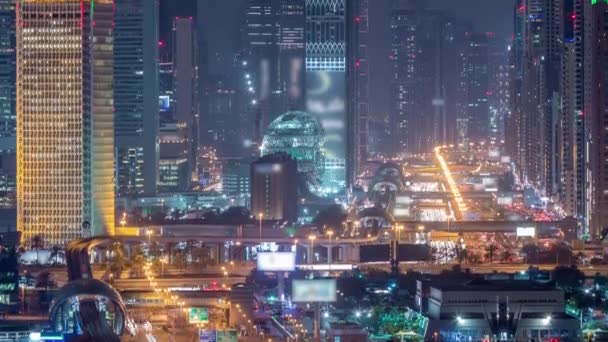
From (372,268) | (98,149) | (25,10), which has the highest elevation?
(25,10)

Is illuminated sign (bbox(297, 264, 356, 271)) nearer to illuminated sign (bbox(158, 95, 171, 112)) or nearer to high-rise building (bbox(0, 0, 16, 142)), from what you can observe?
high-rise building (bbox(0, 0, 16, 142))

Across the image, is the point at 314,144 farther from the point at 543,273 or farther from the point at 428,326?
the point at 428,326

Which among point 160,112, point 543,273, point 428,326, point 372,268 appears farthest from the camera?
point 160,112

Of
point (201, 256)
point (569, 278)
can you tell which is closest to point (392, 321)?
point (569, 278)

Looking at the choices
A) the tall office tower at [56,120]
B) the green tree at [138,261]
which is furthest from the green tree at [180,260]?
the tall office tower at [56,120]

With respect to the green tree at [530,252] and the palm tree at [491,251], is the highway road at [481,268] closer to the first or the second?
the green tree at [530,252]

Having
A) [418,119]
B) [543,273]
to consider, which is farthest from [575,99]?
[418,119]
